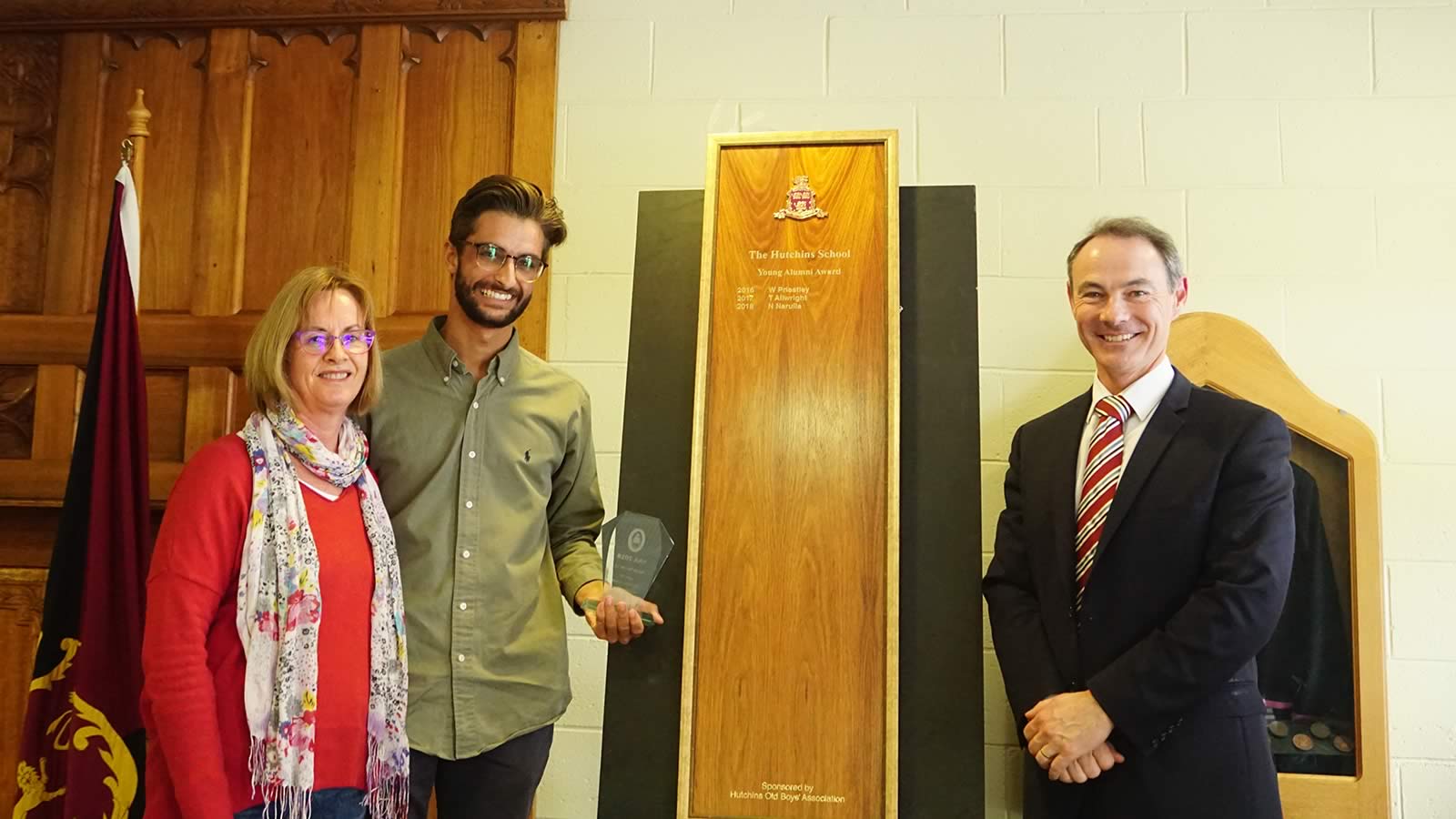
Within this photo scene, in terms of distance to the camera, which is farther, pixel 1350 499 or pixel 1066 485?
pixel 1350 499

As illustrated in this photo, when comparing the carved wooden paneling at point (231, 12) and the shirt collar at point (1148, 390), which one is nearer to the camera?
the shirt collar at point (1148, 390)

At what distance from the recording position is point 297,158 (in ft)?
8.82

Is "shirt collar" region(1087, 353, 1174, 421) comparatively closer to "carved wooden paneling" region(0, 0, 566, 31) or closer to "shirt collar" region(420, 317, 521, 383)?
"shirt collar" region(420, 317, 521, 383)

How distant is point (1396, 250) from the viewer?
2.41 metres

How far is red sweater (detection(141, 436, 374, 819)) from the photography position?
55.8 inches

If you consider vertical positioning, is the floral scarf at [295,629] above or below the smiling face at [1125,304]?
below

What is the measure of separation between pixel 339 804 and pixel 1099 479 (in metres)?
1.40

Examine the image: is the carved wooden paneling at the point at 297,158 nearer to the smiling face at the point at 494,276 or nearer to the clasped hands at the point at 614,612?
the smiling face at the point at 494,276

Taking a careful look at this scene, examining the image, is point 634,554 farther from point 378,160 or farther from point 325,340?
point 378,160

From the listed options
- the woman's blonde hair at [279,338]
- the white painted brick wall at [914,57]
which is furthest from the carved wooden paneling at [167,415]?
the white painted brick wall at [914,57]

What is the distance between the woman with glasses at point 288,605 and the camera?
4.72ft

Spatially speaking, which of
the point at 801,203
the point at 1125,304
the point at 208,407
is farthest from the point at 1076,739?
the point at 208,407

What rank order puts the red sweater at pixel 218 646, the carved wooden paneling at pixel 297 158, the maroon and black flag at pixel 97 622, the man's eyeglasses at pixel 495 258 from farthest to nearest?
the carved wooden paneling at pixel 297 158
the maroon and black flag at pixel 97 622
the man's eyeglasses at pixel 495 258
the red sweater at pixel 218 646

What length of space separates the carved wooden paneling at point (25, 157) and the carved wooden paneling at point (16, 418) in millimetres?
225
